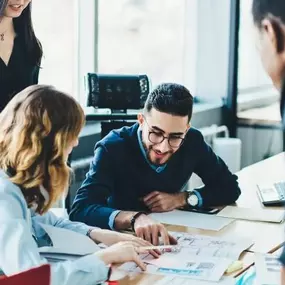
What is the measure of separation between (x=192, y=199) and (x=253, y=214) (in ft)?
0.79

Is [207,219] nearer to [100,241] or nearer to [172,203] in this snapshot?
[172,203]

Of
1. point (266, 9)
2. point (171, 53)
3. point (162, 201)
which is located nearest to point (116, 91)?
point (162, 201)

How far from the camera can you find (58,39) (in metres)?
3.79

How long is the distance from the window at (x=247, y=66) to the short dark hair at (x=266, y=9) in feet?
12.5

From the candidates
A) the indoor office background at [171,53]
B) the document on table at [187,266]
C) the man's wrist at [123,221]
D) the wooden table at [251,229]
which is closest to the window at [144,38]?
the indoor office background at [171,53]

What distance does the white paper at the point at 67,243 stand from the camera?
177cm

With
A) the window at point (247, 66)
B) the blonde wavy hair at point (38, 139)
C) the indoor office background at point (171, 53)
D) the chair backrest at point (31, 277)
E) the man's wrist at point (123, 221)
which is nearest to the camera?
the chair backrest at point (31, 277)

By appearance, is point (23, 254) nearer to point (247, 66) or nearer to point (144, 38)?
point (144, 38)

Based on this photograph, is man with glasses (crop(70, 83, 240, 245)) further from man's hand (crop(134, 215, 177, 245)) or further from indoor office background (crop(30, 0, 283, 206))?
indoor office background (crop(30, 0, 283, 206))

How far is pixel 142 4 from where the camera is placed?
4.39 meters

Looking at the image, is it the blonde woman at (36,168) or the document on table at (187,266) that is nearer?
the blonde woman at (36,168)

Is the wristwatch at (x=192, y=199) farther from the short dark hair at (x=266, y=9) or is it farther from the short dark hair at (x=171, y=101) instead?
the short dark hair at (x=266, y=9)

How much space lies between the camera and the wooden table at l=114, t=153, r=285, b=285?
1811 mm

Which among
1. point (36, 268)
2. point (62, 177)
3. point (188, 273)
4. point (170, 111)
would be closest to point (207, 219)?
point (170, 111)
